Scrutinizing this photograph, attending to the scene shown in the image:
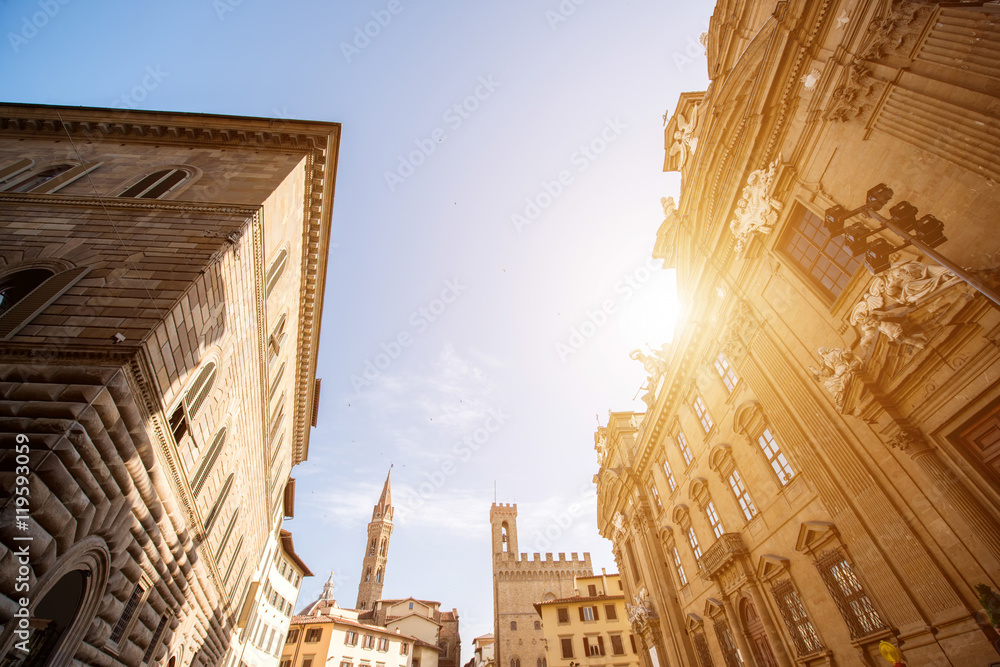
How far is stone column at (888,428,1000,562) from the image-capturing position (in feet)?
23.2

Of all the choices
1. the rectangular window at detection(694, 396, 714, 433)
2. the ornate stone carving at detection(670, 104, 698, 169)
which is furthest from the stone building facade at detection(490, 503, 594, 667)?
the ornate stone carving at detection(670, 104, 698, 169)

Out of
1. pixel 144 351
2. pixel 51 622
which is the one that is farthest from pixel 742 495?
pixel 51 622

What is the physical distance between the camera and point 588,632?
3919cm

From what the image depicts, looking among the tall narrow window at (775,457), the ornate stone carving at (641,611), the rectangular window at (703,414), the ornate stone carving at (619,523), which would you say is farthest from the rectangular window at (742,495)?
the ornate stone carving at (619,523)

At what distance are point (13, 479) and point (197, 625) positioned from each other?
1202 cm

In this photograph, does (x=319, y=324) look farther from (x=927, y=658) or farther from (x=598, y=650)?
(x=598, y=650)

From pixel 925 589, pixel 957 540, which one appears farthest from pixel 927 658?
pixel 957 540

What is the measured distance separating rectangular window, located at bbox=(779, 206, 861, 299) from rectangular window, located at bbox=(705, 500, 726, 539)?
998cm

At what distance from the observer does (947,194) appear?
7.56m

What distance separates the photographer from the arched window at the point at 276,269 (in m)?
13.5

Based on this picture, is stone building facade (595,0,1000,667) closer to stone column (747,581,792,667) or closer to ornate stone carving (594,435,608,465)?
stone column (747,581,792,667)

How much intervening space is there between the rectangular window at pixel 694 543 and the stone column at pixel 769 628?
4.42m

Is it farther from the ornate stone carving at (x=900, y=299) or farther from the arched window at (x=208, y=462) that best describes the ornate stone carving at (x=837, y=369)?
the arched window at (x=208, y=462)

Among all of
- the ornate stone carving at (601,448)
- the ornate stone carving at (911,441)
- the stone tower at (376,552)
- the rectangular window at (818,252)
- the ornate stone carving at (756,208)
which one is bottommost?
the ornate stone carving at (911,441)
